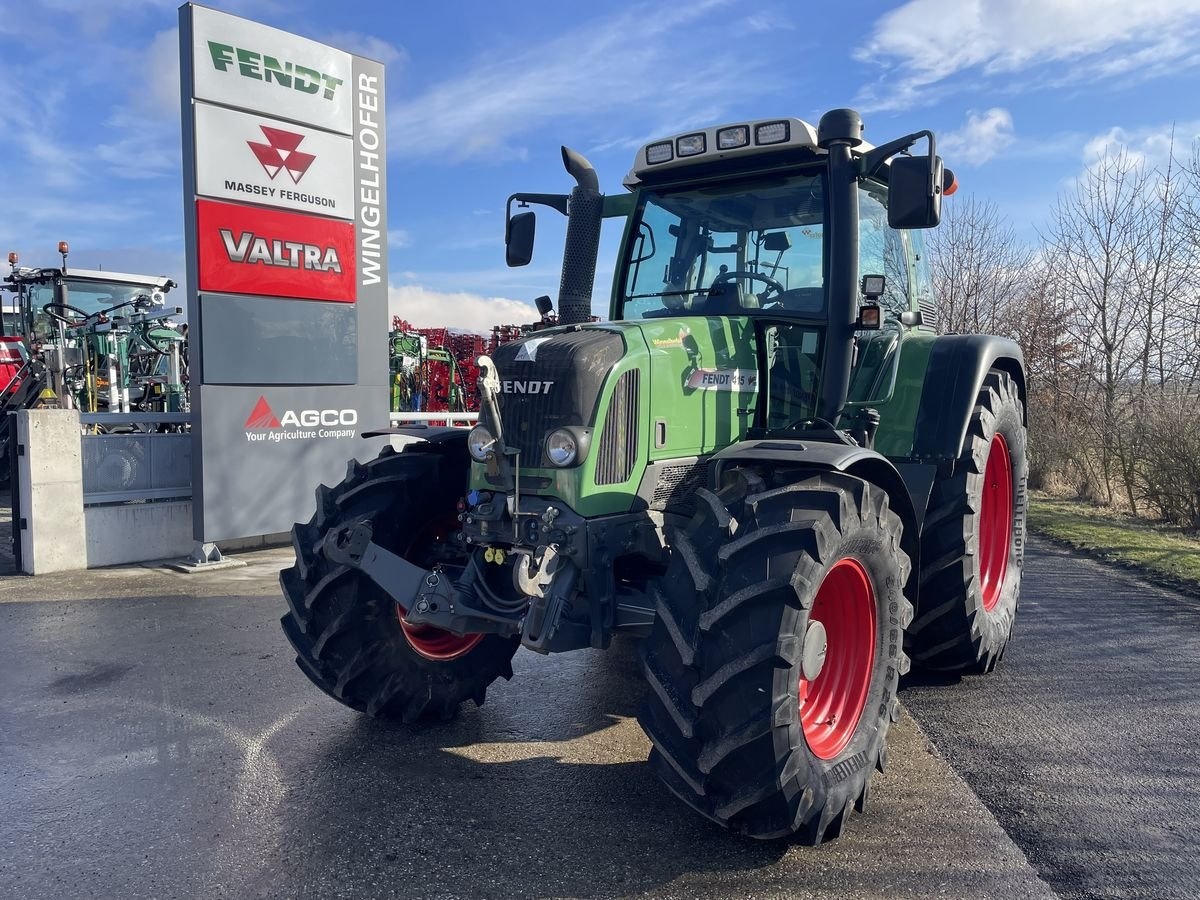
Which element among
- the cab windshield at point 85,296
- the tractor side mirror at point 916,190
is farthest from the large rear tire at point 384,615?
the cab windshield at point 85,296

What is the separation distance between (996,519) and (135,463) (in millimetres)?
6965

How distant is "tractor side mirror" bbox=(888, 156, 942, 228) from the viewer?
369cm

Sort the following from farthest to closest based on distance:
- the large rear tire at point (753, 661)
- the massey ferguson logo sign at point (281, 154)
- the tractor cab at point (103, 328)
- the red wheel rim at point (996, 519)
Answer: the tractor cab at point (103, 328), the massey ferguson logo sign at point (281, 154), the red wheel rim at point (996, 519), the large rear tire at point (753, 661)

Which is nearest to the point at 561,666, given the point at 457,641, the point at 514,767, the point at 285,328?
the point at 457,641

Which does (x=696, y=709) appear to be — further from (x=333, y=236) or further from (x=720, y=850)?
(x=333, y=236)

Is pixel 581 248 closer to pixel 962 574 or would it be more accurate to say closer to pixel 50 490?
pixel 962 574

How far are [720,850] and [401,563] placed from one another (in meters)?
1.62

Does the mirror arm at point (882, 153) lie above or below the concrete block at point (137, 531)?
above

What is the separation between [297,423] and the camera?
334 inches

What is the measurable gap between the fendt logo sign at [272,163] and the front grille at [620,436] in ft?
18.7

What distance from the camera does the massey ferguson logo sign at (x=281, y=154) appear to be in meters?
8.06

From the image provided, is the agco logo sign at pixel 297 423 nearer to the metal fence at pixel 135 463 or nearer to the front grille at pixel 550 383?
the metal fence at pixel 135 463

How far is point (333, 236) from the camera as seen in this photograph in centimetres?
863

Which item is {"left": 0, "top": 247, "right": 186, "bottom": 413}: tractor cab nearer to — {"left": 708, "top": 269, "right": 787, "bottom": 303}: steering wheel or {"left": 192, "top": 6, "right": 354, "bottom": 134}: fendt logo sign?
{"left": 192, "top": 6, "right": 354, "bottom": 134}: fendt logo sign
